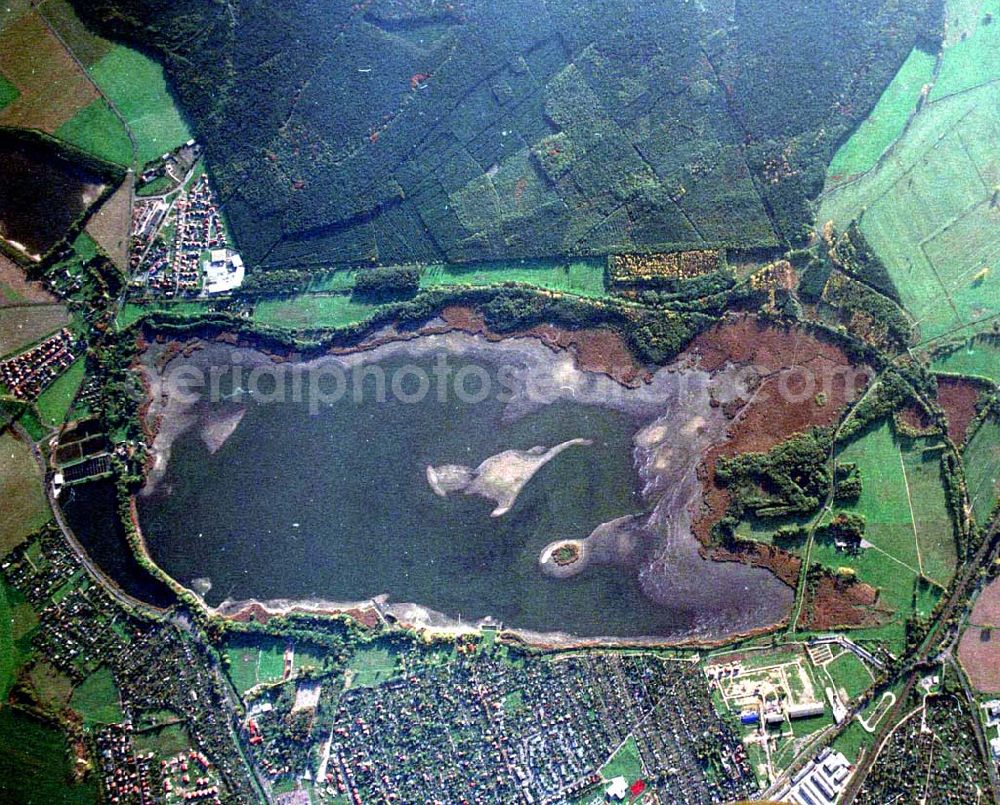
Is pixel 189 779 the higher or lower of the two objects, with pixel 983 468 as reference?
higher

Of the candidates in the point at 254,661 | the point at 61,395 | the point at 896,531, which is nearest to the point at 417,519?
the point at 254,661

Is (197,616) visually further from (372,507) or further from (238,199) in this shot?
(238,199)

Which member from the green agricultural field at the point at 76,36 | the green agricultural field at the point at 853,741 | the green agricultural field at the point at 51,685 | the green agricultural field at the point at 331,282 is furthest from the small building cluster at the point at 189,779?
the green agricultural field at the point at 76,36

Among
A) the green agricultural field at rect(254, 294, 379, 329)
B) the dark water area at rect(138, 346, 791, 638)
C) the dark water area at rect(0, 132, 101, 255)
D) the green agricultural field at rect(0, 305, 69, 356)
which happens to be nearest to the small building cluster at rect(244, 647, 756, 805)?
the dark water area at rect(138, 346, 791, 638)

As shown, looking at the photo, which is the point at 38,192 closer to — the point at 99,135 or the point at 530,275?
the point at 99,135

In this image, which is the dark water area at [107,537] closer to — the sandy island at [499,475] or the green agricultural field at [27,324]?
the green agricultural field at [27,324]

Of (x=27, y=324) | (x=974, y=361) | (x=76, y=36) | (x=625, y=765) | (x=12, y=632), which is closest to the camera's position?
(x=625, y=765)
